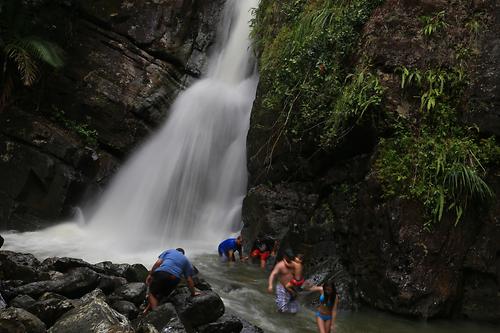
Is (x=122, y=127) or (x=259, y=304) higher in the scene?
(x=122, y=127)

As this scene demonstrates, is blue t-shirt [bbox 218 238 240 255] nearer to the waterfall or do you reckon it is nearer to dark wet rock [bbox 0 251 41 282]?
the waterfall

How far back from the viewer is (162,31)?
16.1 metres

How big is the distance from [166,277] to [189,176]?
297 inches

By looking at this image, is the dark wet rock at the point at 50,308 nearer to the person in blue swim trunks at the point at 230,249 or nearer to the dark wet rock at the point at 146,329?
the dark wet rock at the point at 146,329

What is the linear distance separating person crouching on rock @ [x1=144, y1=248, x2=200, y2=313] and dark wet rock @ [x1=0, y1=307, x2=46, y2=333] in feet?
5.30

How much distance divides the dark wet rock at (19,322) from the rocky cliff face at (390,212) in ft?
16.9

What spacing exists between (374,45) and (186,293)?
6.39 m

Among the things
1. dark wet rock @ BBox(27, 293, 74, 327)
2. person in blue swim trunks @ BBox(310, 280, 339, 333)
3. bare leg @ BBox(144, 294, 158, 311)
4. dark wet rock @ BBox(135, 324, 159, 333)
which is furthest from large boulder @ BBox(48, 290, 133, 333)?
person in blue swim trunks @ BBox(310, 280, 339, 333)

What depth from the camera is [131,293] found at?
7.03 meters

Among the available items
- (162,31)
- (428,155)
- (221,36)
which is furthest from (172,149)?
(428,155)

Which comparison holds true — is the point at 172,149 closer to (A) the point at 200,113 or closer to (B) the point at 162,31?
(A) the point at 200,113

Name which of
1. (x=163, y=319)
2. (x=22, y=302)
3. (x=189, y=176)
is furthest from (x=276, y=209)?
(x=22, y=302)

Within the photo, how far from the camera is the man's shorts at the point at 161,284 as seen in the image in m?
6.66

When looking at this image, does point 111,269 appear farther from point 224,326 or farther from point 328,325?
point 328,325
